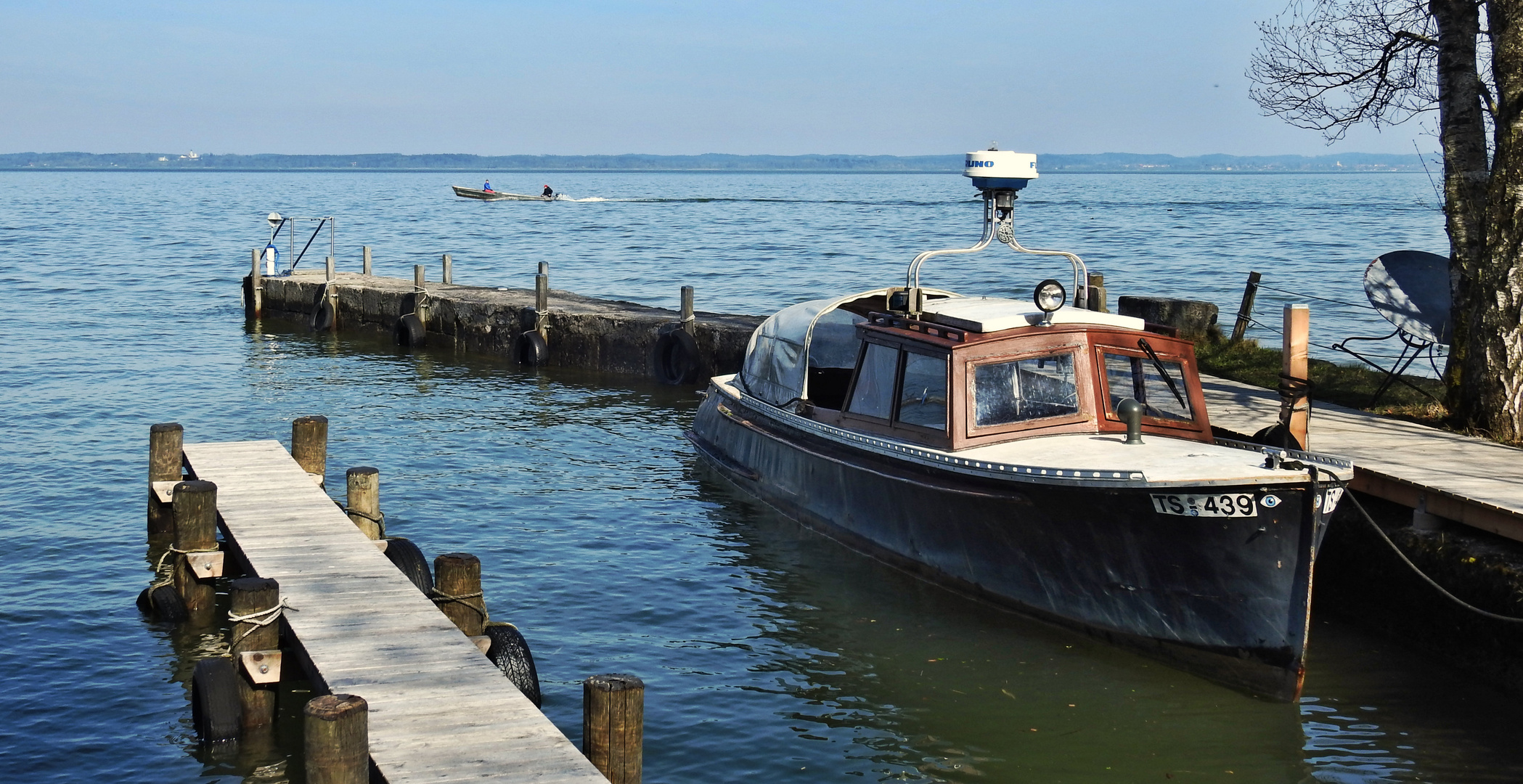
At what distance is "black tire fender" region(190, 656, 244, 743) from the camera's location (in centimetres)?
835

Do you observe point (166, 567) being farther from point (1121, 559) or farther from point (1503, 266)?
point (1503, 266)

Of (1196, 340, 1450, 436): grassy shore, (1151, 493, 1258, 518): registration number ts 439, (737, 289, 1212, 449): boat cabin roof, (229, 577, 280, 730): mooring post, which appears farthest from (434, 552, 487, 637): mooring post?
(1196, 340, 1450, 436): grassy shore

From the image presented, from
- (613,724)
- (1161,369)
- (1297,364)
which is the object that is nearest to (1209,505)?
(1161,369)

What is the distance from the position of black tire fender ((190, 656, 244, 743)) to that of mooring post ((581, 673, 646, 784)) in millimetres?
2923

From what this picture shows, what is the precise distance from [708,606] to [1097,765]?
13.5 feet

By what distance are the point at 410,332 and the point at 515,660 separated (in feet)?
65.4

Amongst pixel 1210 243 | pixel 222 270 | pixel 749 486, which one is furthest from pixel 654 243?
pixel 749 486

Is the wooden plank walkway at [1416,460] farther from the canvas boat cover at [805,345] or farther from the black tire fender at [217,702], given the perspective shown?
the black tire fender at [217,702]

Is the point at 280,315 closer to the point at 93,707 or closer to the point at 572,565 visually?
the point at 572,565

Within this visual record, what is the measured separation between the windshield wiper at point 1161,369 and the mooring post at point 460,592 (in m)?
5.66

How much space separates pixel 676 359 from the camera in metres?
23.4

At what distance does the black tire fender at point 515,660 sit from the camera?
8.74 m

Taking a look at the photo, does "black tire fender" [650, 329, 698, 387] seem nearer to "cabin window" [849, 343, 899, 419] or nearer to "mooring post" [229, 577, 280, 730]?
"cabin window" [849, 343, 899, 419]

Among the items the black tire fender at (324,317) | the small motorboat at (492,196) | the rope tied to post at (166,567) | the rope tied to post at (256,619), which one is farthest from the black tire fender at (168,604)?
the small motorboat at (492,196)
